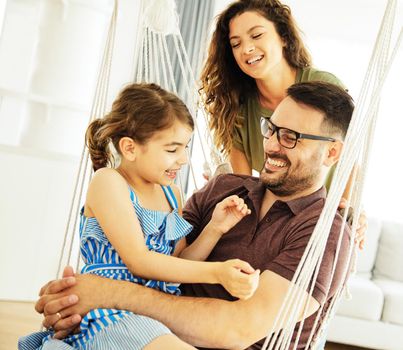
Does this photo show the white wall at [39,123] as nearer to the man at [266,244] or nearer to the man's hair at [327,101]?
the man at [266,244]

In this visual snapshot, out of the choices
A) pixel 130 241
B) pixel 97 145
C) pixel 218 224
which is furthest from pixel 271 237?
pixel 97 145

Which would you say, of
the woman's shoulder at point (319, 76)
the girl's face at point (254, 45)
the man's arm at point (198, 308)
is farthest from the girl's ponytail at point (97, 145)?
the woman's shoulder at point (319, 76)

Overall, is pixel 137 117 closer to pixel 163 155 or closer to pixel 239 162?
pixel 163 155

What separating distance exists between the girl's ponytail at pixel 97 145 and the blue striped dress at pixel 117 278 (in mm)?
187

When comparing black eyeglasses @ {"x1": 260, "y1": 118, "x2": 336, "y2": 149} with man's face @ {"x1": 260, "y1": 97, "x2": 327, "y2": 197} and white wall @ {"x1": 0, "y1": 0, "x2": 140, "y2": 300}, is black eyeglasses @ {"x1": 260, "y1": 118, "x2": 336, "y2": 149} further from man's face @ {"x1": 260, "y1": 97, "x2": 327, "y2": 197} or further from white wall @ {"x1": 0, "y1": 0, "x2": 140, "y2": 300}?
white wall @ {"x1": 0, "y1": 0, "x2": 140, "y2": 300}

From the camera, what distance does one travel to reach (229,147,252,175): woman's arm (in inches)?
93.1

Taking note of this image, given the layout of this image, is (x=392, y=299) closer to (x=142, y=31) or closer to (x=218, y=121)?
(x=218, y=121)

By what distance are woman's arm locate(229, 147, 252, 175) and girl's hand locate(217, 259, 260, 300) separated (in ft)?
3.32

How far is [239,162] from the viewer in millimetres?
2377

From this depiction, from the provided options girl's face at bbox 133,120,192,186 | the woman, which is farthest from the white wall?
girl's face at bbox 133,120,192,186

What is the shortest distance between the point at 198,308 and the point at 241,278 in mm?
192

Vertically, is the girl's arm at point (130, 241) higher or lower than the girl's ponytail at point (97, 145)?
lower

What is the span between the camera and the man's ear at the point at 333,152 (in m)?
1.71


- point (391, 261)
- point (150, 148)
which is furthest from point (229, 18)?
point (391, 261)
